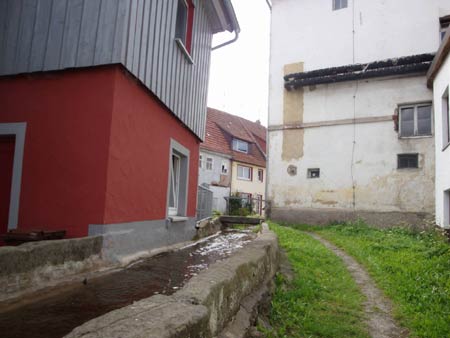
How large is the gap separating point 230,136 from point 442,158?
18666mm

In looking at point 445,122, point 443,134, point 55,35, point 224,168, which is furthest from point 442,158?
point 224,168

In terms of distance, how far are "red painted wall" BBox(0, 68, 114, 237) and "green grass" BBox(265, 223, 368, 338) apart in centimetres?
233

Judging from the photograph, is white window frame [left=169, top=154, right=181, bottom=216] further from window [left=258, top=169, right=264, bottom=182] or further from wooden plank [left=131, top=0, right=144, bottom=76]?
window [left=258, top=169, right=264, bottom=182]

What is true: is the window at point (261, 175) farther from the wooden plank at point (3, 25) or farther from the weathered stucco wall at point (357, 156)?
the wooden plank at point (3, 25)

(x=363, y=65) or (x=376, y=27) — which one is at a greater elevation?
(x=376, y=27)

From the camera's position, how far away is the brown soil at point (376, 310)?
3396 millimetres

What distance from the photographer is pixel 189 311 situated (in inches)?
69.7

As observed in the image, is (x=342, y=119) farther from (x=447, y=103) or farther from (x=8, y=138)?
(x=8, y=138)

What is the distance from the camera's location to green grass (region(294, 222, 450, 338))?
3.53m

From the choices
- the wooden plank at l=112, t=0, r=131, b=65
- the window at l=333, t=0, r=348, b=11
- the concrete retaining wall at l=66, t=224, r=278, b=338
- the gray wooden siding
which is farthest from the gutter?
the concrete retaining wall at l=66, t=224, r=278, b=338

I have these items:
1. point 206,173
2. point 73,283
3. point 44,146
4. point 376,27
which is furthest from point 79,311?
point 206,173

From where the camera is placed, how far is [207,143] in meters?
23.4

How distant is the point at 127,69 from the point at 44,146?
138 centimetres

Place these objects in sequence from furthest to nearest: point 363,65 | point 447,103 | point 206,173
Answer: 1. point 206,173
2. point 363,65
3. point 447,103
